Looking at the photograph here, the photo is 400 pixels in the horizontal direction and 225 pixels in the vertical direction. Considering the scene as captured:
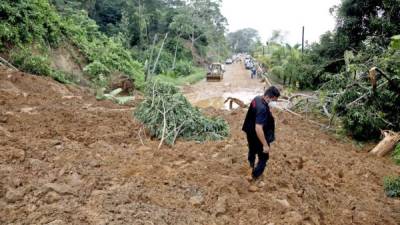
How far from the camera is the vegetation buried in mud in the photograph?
28.7 feet

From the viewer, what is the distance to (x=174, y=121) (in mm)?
8820

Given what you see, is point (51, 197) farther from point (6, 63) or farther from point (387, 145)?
point (6, 63)

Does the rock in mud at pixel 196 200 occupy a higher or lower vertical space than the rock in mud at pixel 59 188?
lower

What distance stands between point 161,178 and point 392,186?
4144 millimetres

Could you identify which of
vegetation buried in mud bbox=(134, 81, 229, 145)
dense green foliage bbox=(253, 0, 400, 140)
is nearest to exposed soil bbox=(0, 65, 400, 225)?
vegetation buried in mud bbox=(134, 81, 229, 145)

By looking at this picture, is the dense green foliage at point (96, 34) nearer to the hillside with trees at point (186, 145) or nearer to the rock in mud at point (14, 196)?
the hillside with trees at point (186, 145)

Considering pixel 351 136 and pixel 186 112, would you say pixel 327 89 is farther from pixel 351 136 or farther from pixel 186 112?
pixel 186 112

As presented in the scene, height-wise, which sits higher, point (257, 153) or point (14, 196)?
point (257, 153)

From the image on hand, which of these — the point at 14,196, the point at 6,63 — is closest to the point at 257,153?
the point at 14,196

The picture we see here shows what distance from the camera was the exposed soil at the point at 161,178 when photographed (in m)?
4.75

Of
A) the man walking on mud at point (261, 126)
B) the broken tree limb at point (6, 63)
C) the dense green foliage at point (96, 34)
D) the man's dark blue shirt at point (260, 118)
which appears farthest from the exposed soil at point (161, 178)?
the dense green foliage at point (96, 34)

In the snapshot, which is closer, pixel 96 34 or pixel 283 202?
pixel 283 202

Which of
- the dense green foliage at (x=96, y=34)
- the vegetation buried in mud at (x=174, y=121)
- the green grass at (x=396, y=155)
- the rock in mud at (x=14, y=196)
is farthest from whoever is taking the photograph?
the dense green foliage at (x=96, y=34)

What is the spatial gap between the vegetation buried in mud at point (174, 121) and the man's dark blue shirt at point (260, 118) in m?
2.92
